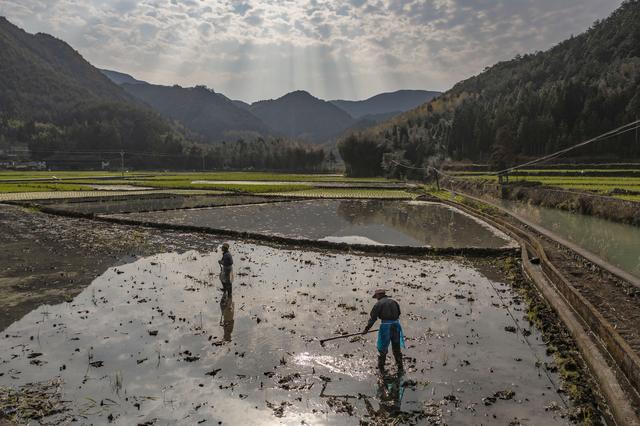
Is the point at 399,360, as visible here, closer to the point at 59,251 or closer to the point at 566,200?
the point at 59,251

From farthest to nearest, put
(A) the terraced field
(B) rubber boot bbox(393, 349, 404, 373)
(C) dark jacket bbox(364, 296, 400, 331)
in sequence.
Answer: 1. (A) the terraced field
2. (C) dark jacket bbox(364, 296, 400, 331)
3. (B) rubber boot bbox(393, 349, 404, 373)

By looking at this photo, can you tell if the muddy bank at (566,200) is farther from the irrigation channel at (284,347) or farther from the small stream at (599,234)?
the irrigation channel at (284,347)

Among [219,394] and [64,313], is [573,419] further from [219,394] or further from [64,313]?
[64,313]

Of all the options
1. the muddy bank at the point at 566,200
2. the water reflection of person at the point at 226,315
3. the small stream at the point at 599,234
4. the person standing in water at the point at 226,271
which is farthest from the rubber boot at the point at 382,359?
the muddy bank at the point at 566,200

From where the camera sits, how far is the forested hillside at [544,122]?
80438 millimetres

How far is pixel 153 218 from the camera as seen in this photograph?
3142cm

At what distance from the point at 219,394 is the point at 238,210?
29119 millimetres

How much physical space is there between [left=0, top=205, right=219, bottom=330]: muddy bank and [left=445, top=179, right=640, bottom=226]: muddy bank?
84.6ft

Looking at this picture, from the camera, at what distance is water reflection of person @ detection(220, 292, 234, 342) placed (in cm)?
1116

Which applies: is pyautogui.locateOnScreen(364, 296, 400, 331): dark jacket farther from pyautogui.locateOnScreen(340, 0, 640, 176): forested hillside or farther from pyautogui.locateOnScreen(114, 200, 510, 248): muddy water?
pyautogui.locateOnScreen(340, 0, 640, 176): forested hillside

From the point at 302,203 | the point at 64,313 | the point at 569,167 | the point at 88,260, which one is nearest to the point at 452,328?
the point at 64,313

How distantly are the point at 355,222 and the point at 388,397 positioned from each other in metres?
23.0

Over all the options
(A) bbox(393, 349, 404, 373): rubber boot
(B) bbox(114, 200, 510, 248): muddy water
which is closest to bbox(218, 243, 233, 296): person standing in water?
(A) bbox(393, 349, 404, 373): rubber boot

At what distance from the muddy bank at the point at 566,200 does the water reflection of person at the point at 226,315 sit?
25.5 m
